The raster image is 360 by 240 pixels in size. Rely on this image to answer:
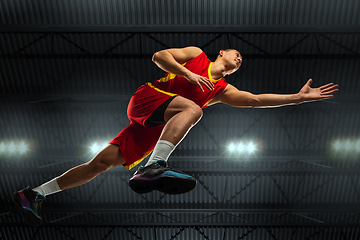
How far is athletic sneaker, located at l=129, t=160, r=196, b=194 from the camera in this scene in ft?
8.40

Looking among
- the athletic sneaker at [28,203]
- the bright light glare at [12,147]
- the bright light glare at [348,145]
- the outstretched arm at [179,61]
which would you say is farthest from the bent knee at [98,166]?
the bright light glare at [348,145]

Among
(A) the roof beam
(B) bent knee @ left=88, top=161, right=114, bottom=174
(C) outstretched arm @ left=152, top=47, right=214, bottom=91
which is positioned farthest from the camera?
(A) the roof beam

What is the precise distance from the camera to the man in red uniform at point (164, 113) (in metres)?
2.76

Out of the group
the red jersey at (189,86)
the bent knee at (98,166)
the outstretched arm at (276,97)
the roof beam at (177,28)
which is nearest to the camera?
the bent knee at (98,166)

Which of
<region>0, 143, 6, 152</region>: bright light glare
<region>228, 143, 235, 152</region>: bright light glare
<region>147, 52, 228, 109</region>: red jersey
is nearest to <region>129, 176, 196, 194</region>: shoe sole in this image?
<region>147, 52, 228, 109</region>: red jersey

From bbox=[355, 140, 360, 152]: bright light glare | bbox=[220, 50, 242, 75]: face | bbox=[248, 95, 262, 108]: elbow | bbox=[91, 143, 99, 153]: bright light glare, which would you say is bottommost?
bbox=[248, 95, 262, 108]: elbow

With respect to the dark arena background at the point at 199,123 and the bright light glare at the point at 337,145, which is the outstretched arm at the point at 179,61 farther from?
the bright light glare at the point at 337,145

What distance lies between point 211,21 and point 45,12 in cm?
385

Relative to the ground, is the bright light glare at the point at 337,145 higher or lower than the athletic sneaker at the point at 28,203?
higher

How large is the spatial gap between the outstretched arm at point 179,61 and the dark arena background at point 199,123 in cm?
360

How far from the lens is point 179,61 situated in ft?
11.3

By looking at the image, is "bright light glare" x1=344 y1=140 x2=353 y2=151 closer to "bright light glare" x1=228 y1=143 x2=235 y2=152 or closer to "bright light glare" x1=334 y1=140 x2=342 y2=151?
"bright light glare" x1=334 y1=140 x2=342 y2=151

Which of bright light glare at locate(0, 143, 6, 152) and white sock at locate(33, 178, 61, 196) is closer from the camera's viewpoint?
white sock at locate(33, 178, 61, 196)

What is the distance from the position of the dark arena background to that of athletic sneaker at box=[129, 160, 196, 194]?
4905mm
